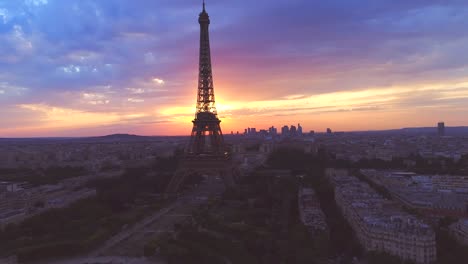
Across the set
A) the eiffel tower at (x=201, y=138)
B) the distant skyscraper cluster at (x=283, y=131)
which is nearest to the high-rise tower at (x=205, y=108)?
the eiffel tower at (x=201, y=138)

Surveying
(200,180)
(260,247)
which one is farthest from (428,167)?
(260,247)

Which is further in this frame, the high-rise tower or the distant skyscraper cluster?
the distant skyscraper cluster

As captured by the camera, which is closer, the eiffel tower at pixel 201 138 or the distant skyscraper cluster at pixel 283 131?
the eiffel tower at pixel 201 138

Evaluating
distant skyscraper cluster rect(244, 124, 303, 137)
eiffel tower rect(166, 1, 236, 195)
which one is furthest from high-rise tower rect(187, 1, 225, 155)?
distant skyscraper cluster rect(244, 124, 303, 137)

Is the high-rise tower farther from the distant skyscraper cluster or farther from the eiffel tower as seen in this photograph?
the distant skyscraper cluster

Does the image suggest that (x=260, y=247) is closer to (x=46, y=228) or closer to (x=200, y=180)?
(x=46, y=228)

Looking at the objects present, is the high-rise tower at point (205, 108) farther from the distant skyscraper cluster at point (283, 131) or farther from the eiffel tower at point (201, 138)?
the distant skyscraper cluster at point (283, 131)

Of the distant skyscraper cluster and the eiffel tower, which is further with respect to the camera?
the distant skyscraper cluster
